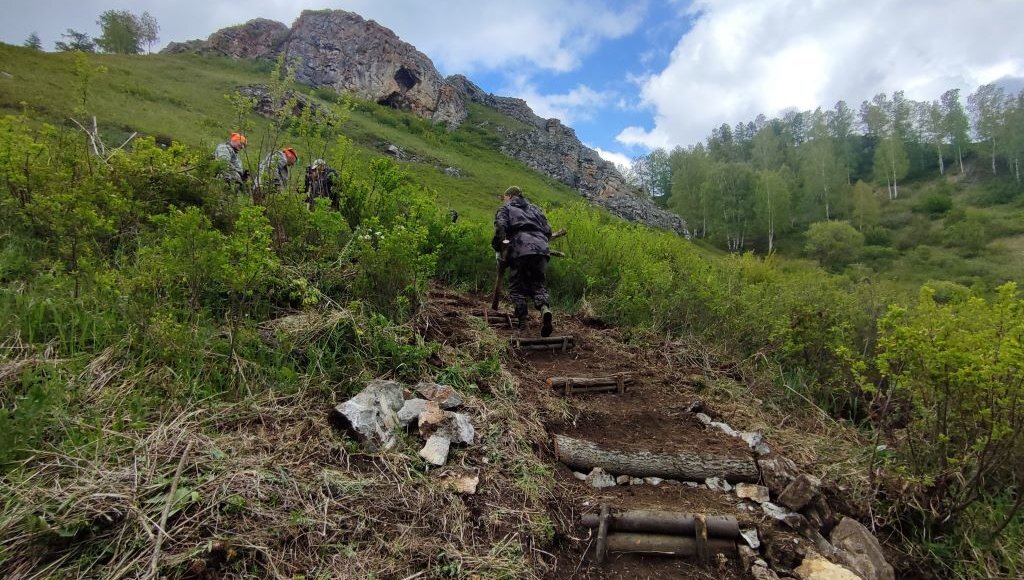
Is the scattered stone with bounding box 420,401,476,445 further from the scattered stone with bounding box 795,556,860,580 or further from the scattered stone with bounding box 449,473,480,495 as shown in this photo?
the scattered stone with bounding box 795,556,860,580

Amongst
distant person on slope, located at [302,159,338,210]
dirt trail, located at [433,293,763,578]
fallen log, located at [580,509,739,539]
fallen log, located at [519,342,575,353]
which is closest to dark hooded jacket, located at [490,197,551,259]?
dirt trail, located at [433,293,763,578]

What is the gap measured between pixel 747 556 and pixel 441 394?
2.05 meters

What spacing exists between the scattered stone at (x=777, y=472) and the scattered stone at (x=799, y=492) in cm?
8

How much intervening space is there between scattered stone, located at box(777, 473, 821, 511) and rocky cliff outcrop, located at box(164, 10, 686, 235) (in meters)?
49.7

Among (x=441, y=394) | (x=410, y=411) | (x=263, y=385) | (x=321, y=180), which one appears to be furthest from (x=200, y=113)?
(x=410, y=411)

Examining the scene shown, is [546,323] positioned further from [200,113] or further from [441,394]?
[200,113]

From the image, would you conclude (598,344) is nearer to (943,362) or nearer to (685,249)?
(943,362)

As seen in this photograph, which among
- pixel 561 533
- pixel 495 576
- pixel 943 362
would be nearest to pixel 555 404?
pixel 561 533

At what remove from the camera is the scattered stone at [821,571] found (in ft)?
7.78

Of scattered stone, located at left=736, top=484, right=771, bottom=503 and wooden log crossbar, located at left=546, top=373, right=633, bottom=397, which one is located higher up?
wooden log crossbar, located at left=546, top=373, right=633, bottom=397

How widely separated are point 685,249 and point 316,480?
8446mm

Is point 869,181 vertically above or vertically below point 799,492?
above

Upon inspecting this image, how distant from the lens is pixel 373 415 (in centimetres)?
284

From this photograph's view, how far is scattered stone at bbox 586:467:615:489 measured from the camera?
3189mm
